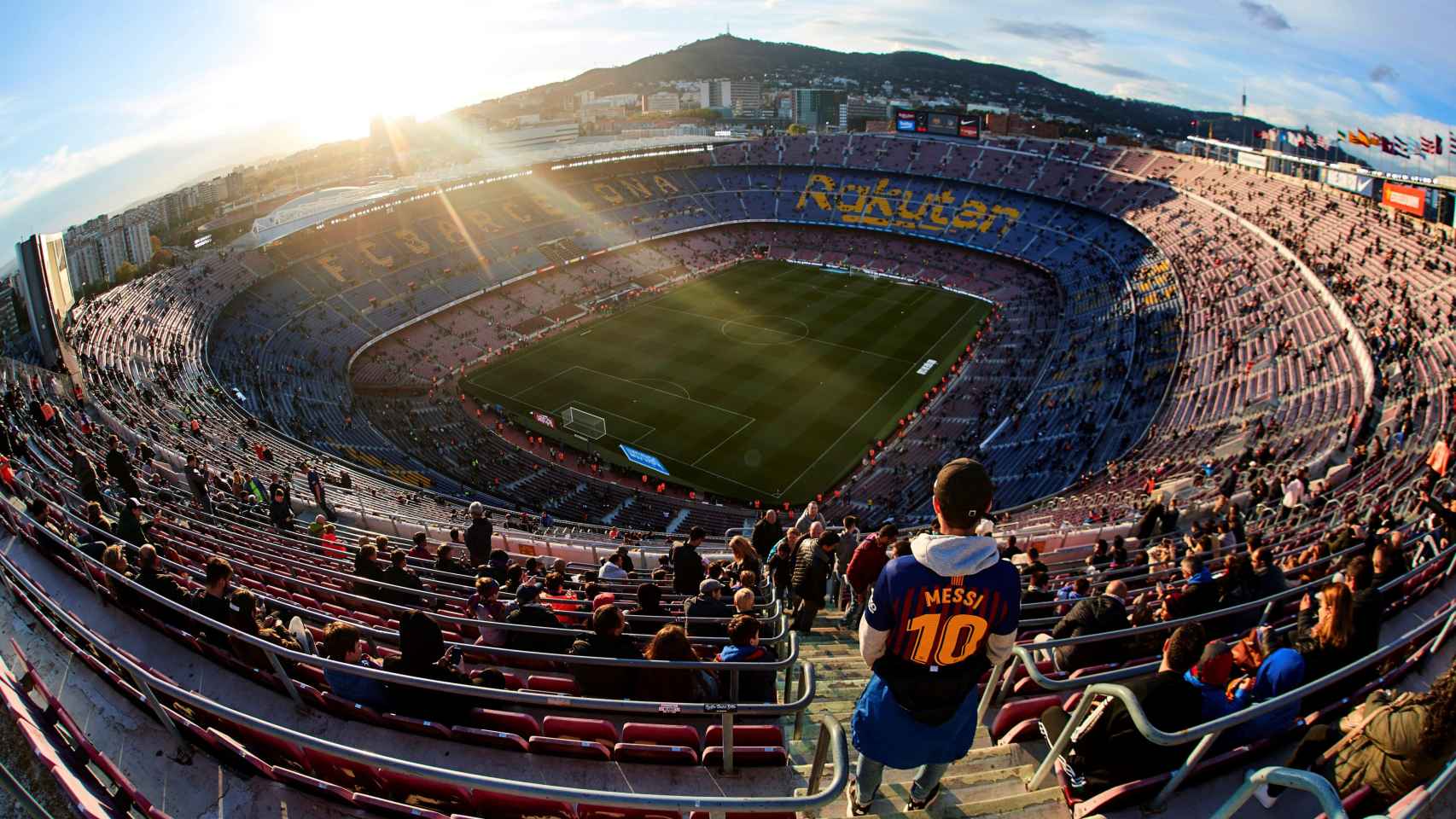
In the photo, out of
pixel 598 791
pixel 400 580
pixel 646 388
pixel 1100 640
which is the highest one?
pixel 598 791

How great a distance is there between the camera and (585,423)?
39.9 meters

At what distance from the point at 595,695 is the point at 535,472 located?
101ft

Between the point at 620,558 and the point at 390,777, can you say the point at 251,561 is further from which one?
the point at 390,777

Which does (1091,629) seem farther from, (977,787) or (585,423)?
(585,423)

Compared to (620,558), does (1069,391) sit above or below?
below

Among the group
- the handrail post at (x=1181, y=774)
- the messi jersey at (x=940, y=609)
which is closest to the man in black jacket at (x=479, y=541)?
the messi jersey at (x=940, y=609)

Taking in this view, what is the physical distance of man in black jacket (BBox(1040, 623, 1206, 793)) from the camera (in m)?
4.34

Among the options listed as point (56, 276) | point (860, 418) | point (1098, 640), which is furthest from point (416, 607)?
point (860, 418)

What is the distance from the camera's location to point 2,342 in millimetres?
32781

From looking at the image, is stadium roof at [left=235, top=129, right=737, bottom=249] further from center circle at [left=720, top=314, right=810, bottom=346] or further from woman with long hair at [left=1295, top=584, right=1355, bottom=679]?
woman with long hair at [left=1295, top=584, right=1355, bottom=679]

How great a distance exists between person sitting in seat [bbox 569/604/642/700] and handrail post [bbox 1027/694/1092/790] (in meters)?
2.61

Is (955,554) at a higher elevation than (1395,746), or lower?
higher

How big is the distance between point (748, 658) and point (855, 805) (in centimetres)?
130

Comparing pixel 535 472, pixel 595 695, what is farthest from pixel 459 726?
pixel 535 472
